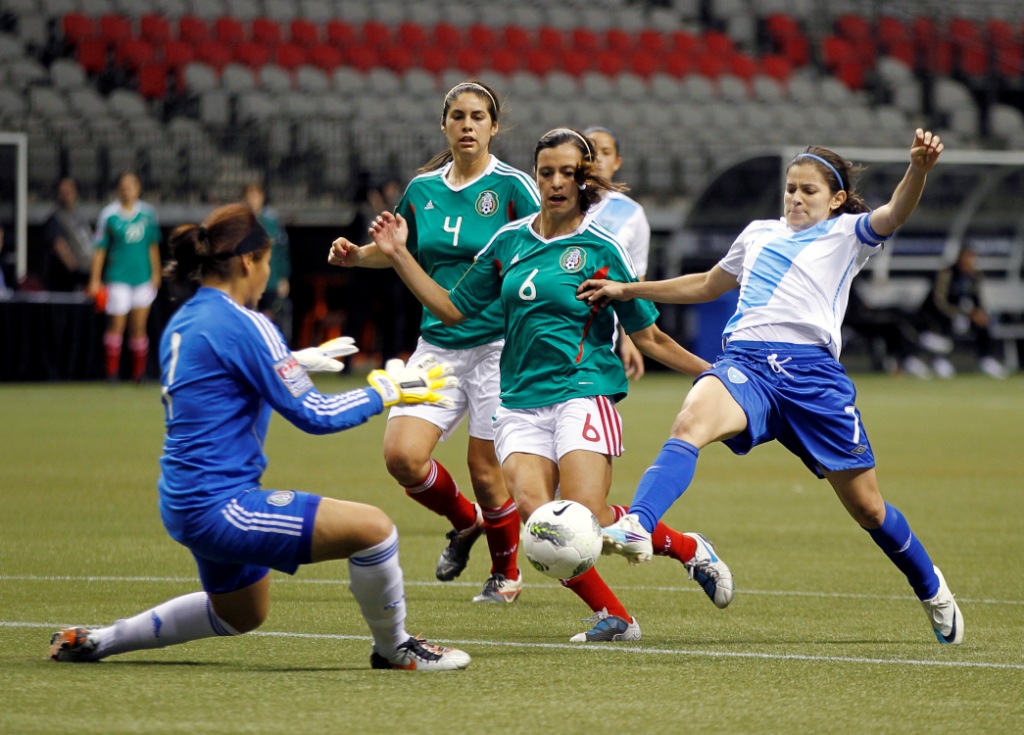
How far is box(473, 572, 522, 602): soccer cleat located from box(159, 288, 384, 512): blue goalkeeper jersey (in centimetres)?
215

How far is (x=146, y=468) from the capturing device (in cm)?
1159

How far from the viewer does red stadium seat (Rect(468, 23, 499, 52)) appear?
2808 centimetres

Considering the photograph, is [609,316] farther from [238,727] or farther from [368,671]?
[238,727]

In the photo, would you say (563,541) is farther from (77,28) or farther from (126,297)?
(77,28)

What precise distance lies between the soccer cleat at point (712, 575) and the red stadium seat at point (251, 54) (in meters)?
20.9

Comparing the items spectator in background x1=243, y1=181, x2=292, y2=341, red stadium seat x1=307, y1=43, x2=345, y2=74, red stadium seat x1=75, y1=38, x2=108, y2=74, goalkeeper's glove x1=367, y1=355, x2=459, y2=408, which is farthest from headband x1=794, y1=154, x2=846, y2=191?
red stadium seat x1=307, y1=43, x2=345, y2=74

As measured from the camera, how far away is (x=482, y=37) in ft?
92.6

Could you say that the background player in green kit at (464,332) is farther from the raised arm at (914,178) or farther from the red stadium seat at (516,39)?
the red stadium seat at (516,39)

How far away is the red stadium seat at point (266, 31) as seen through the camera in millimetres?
26609

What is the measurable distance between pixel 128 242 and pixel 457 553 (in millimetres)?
12278

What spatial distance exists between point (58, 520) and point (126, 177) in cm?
958

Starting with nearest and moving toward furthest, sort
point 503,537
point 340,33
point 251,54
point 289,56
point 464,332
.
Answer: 1. point 503,537
2. point 464,332
3. point 251,54
4. point 289,56
5. point 340,33

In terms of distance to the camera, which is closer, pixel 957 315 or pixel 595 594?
pixel 595 594

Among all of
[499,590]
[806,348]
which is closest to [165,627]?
[499,590]
